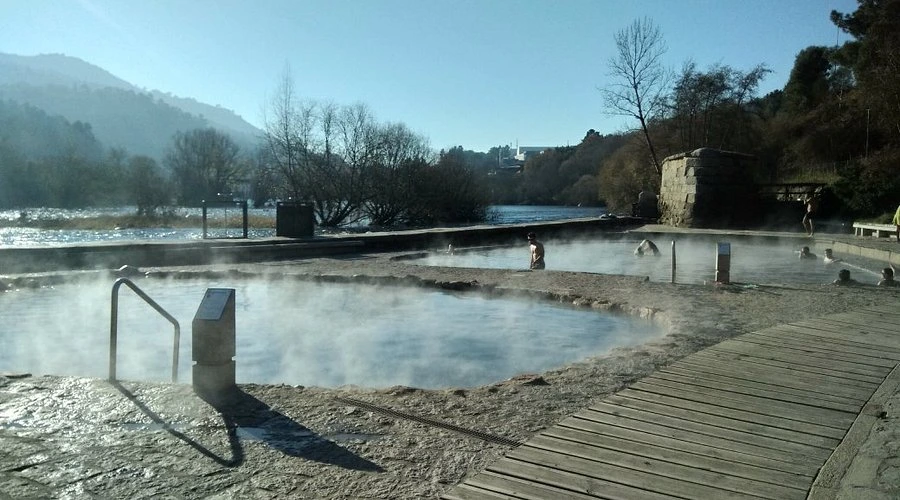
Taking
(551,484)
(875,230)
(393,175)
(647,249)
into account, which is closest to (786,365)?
(551,484)

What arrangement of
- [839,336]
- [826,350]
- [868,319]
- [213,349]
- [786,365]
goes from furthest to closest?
[868,319] → [839,336] → [826,350] → [786,365] → [213,349]

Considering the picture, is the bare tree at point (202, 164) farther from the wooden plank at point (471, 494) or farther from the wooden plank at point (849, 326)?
the wooden plank at point (471, 494)

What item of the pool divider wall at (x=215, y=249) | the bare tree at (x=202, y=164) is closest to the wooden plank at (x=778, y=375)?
the pool divider wall at (x=215, y=249)

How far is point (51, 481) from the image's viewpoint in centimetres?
274

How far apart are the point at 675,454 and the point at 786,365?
2041 millimetres

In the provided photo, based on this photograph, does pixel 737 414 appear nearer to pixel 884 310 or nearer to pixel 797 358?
pixel 797 358

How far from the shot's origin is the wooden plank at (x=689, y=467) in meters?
2.54

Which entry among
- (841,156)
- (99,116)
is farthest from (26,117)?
(99,116)

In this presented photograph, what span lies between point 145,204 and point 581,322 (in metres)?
33.1

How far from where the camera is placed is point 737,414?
3.44 metres

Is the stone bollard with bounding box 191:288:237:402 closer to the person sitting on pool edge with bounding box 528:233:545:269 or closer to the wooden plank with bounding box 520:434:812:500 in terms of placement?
the wooden plank with bounding box 520:434:812:500

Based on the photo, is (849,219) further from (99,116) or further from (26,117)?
(99,116)

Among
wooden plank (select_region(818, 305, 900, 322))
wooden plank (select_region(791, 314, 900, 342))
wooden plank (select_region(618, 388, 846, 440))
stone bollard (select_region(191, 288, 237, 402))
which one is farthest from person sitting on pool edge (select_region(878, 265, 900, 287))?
stone bollard (select_region(191, 288, 237, 402))

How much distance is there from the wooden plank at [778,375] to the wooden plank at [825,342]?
85cm
